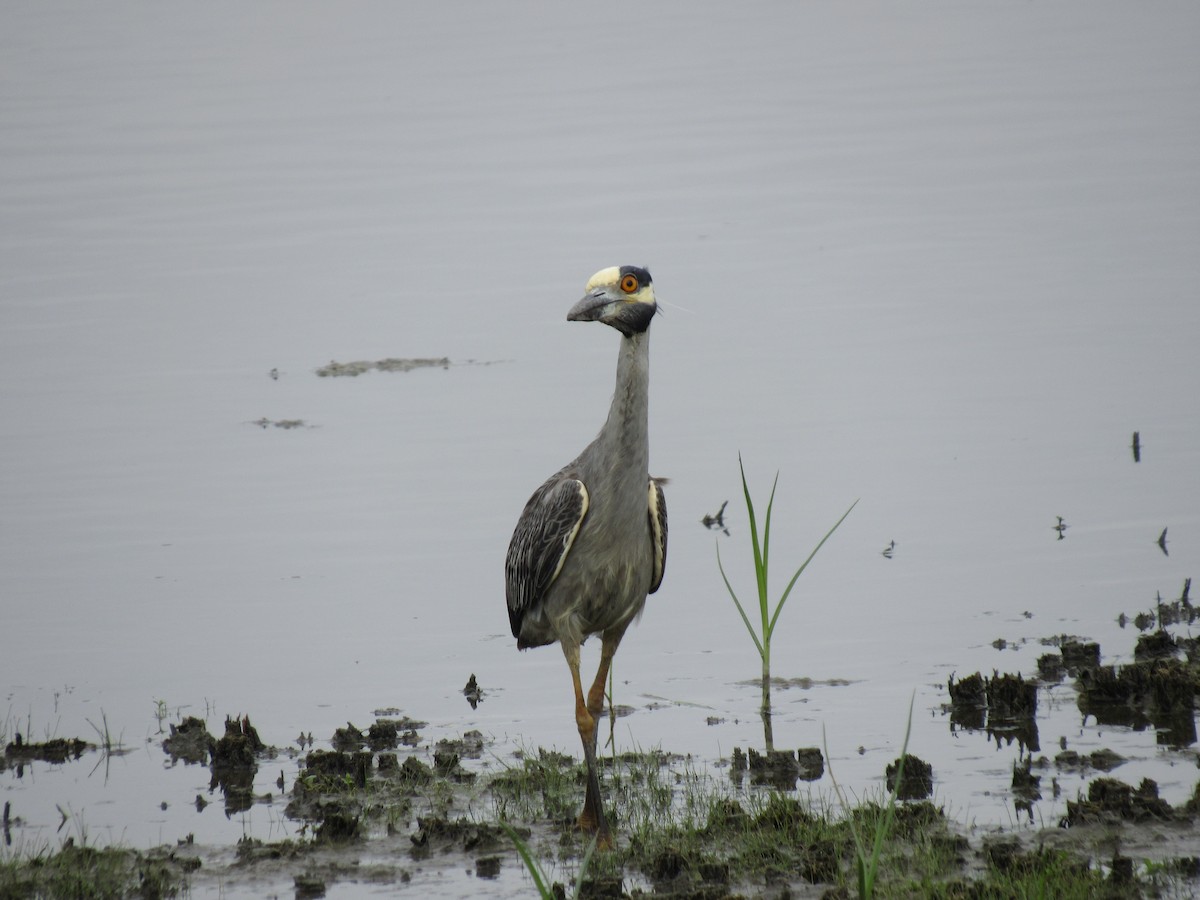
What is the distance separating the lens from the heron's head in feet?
24.7

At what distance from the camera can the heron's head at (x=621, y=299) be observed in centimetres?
752

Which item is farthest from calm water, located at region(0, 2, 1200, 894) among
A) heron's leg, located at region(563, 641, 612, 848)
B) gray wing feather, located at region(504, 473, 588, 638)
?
gray wing feather, located at region(504, 473, 588, 638)

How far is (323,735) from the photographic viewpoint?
356 inches

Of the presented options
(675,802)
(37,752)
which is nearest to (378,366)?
(37,752)

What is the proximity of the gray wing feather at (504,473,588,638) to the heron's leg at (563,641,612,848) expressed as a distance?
368 mm

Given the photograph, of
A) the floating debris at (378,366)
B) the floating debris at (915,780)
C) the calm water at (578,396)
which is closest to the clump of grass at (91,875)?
the calm water at (578,396)

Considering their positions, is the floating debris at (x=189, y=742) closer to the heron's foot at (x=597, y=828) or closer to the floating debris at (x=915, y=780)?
the heron's foot at (x=597, y=828)

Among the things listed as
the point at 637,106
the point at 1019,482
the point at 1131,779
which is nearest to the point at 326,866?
the point at 1131,779

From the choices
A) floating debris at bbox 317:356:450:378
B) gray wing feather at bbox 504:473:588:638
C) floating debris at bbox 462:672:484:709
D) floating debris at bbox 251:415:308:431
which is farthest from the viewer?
floating debris at bbox 317:356:450:378

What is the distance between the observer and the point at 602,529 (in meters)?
7.74

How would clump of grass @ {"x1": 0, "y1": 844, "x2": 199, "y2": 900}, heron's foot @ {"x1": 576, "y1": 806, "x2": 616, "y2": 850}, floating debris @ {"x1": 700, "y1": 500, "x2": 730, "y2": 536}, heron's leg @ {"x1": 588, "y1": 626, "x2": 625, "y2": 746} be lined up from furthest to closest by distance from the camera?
floating debris @ {"x1": 700, "y1": 500, "x2": 730, "y2": 536}
heron's leg @ {"x1": 588, "y1": 626, "x2": 625, "y2": 746}
heron's foot @ {"x1": 576, "y1": 806, "x2": 616, "y2": 850}
clump of grass @ {"x1": 0, "y1": 844, "x2": 199, "y2": 900}

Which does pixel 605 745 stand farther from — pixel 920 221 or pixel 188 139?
pixel 188 139

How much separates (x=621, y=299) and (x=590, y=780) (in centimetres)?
205

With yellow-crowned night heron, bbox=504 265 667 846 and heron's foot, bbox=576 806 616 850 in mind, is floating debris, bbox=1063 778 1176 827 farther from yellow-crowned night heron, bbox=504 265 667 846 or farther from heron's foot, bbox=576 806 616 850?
yellow-crowned night heron, bbox=504 265 667 846
